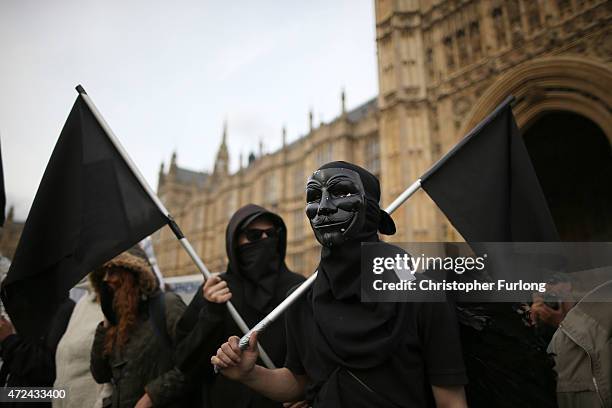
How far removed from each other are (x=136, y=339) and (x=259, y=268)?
0.90m

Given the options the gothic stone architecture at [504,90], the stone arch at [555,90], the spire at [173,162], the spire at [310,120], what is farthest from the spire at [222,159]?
the stone arch at [555,90]

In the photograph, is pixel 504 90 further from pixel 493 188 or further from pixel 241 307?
pixel 241 307

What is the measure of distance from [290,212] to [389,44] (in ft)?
39.9

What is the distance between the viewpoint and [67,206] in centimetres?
193

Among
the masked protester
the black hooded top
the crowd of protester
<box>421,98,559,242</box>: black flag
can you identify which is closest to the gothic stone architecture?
<box>421,98,559,242</box>: black flag

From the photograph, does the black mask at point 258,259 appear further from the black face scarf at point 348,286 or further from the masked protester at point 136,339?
the black face scarf at point 348,286

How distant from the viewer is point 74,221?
6.26 ft

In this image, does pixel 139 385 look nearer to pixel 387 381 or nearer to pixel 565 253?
pixel 387 381

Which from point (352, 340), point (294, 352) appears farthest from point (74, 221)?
point (352, 340)

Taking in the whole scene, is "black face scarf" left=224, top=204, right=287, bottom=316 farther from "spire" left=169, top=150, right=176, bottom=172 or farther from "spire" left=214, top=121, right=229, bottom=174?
"spire" left=169, top=150, right=176, bottom=172

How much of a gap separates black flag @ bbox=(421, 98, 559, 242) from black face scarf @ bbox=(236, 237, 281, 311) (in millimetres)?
989

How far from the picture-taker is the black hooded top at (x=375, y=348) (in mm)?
1079

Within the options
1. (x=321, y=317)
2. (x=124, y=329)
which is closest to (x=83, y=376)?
(x=124, y=329)

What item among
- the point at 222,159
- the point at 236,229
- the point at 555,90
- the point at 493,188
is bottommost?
the point at 236,229
